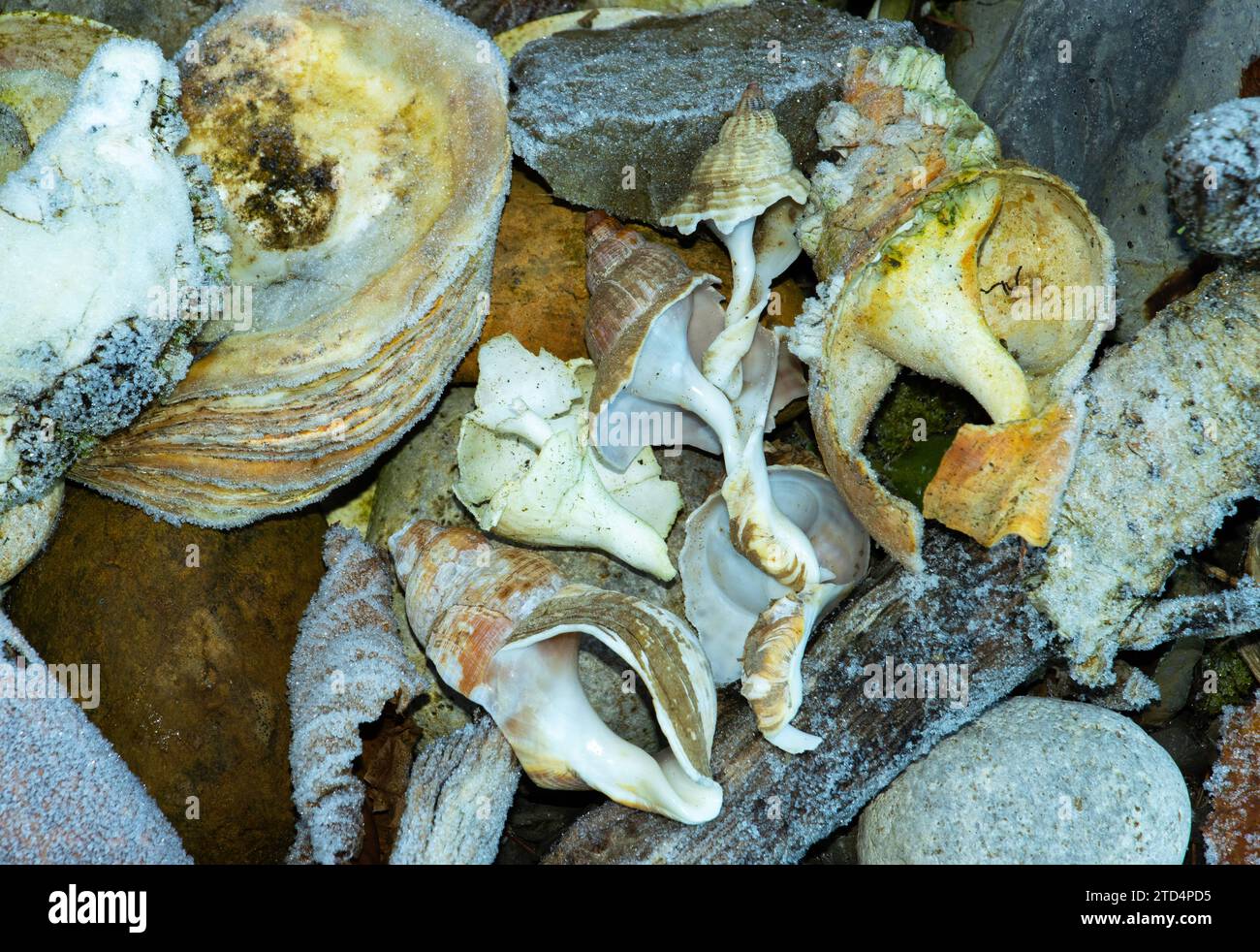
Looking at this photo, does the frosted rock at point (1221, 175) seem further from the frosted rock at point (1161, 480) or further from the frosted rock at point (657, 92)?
the frosted rock at point (657, 92)

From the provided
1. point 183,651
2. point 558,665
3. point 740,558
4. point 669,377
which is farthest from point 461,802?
point 669,377

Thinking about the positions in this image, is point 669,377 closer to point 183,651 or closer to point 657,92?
point 657,92

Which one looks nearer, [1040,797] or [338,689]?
[1040,797]

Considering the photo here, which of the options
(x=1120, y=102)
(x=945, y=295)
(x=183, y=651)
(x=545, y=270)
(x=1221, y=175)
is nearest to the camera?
(x=1221, y=175)

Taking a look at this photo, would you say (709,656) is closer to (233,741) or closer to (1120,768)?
(1120,768)

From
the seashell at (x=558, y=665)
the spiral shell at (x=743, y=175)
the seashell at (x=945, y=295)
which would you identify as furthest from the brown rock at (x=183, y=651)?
the seashell at (x=945, y=295)

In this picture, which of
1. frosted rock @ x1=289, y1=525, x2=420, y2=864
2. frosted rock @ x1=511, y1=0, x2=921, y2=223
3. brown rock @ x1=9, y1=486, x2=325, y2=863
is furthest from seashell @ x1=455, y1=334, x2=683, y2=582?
brown rock @ x1=9, y1=486, x2=325, y2=863

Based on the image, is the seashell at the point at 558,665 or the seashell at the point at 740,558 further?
the seashell at the point at 740,558
